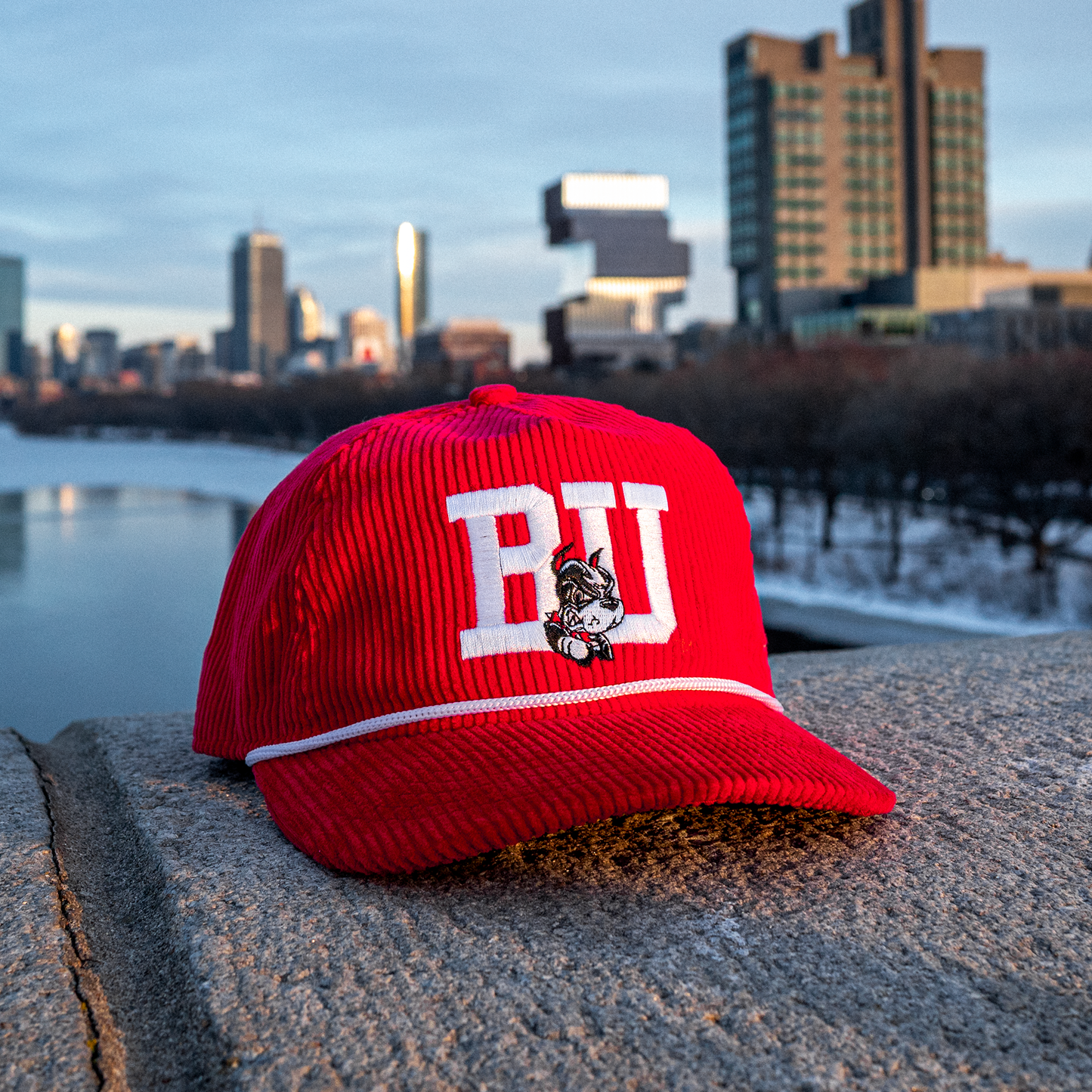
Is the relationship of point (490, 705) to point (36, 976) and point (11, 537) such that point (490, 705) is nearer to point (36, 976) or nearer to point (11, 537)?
point (36, 976)

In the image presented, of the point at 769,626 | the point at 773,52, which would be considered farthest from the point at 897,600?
the point at 773,52

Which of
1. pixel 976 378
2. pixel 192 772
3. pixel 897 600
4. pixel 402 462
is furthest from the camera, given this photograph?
pixel 976 378

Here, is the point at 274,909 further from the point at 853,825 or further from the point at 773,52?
the point at 773,52

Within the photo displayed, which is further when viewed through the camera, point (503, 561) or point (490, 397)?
point (490, 397)

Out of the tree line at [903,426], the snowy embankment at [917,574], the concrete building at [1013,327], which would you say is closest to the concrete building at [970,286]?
the concrete building at [1013,327]

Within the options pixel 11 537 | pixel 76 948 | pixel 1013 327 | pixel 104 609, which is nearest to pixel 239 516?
pixel 11 537

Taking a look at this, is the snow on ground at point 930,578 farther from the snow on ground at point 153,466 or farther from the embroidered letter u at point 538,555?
the snow on ground at point 153,466
